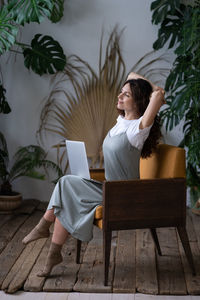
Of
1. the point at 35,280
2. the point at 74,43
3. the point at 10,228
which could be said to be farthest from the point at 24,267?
the point at 74,43

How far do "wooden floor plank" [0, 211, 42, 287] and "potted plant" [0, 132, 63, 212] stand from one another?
1.12ft

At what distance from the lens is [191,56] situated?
13.4ft

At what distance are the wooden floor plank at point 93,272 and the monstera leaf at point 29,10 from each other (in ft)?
6.18

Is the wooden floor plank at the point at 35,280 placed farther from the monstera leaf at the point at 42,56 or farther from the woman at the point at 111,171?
the monstera leaf at the point at 42,56

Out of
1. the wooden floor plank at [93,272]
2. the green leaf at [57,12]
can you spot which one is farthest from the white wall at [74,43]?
the wooden floor plank at [93,272]

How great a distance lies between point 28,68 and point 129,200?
2.24 meters

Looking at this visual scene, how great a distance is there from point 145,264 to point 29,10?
2.25 metres

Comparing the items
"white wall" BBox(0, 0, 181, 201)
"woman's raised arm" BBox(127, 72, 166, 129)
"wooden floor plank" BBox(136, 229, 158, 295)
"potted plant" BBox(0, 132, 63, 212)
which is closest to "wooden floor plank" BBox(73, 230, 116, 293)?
"wooden floor plank" BBox(136, 229, 158, 295)

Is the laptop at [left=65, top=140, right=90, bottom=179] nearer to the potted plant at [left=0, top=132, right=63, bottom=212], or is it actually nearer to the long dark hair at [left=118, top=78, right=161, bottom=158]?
the long dark hair at [left=118, top=78, right=161, bottom=158]

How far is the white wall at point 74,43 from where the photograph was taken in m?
4.39

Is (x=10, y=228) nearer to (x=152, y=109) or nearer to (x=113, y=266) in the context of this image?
(x=113, y=266)

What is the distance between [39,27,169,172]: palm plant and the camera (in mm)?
4461

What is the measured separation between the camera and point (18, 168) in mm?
4406

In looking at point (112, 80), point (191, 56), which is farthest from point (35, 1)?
point (191, 56)
